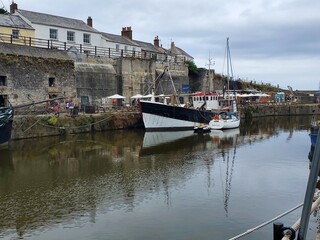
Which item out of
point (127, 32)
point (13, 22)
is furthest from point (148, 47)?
point (13, 22)

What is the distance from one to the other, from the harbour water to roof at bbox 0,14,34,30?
12599mm

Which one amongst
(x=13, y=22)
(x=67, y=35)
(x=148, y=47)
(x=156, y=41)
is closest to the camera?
(x=13, y=22)

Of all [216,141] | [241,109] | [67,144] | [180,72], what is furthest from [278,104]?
[67,144]

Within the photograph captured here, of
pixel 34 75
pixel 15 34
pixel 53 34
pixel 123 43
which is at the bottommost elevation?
pixel 34 75

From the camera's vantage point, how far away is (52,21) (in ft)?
121

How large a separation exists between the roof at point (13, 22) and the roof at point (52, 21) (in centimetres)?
77

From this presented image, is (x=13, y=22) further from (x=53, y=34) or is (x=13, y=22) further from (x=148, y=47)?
(x=148, y=47)

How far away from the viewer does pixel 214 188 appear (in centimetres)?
1351

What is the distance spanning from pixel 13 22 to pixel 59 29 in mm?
4609

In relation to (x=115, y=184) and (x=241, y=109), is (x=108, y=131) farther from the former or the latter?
(x=241, y=109)

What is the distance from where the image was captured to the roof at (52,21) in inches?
1380

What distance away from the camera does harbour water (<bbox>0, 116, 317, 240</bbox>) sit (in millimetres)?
9562

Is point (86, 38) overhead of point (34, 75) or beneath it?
overhead

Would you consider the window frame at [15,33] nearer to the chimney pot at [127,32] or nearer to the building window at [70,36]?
the building window at [70,36]
